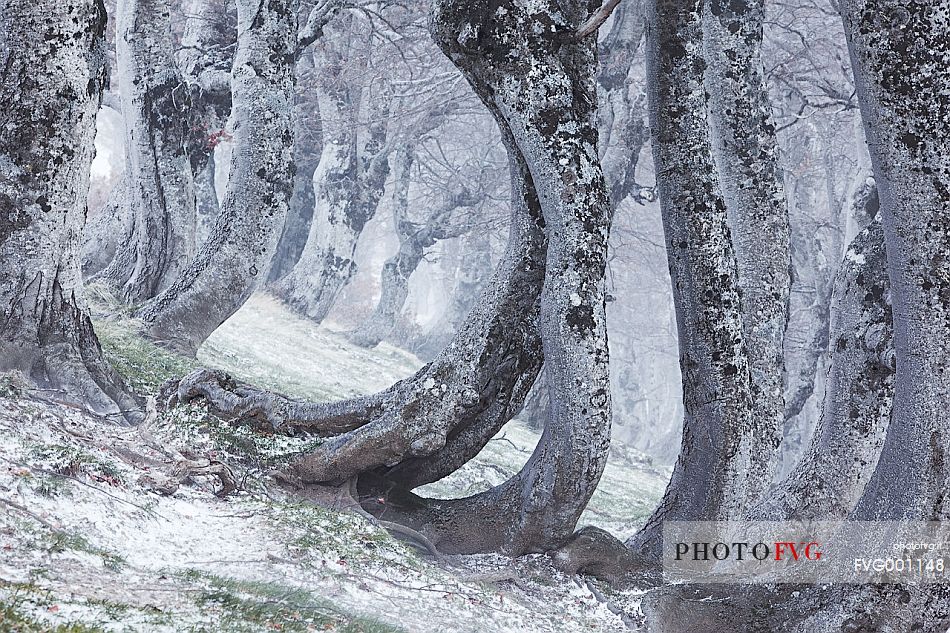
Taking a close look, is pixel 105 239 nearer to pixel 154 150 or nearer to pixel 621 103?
pixel 154 150

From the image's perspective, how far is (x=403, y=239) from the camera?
22.1 m

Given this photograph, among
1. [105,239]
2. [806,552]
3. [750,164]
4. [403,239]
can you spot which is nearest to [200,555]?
[806,552]

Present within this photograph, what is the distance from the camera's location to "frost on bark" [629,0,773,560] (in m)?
5.80

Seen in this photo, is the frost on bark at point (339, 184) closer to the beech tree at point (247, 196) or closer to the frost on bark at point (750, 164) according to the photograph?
the beech tree at point (247, 196)

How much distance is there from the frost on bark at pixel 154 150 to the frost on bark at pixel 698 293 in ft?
18.5

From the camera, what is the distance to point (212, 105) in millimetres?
10789

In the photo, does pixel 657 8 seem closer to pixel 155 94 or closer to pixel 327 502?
pixel 327 502

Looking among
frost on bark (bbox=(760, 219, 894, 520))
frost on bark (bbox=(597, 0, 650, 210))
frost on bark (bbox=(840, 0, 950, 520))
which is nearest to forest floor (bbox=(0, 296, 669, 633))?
frost on bark (bbox=(760, 219, 894, 520))

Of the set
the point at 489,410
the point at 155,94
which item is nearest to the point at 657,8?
the point at 489,410

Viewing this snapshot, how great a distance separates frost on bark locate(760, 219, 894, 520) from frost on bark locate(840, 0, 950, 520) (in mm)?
1052

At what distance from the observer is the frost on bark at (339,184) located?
18.7 metres

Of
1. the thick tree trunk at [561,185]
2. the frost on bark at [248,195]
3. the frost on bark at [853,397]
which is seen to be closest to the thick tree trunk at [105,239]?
the frost on bark at [248,195]

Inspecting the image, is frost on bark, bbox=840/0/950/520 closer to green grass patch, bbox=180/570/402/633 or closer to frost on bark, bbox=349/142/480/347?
green grass patch, bbox=180/570/402/633

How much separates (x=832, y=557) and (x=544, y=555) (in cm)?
176
